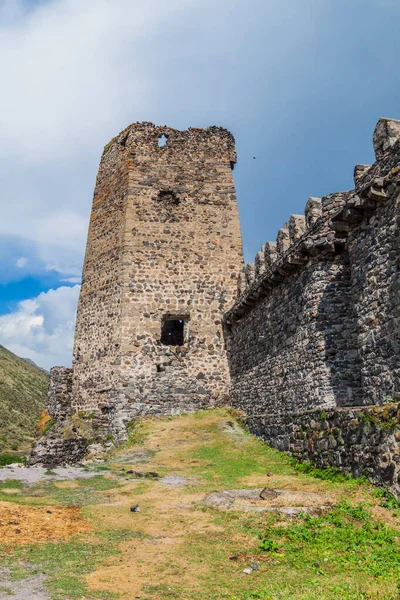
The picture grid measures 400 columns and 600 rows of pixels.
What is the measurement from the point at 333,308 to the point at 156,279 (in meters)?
8.07

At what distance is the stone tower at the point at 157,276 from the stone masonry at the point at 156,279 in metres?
0.04

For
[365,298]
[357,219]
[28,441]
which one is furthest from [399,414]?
[28,441]

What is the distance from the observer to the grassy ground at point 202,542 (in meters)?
3.96

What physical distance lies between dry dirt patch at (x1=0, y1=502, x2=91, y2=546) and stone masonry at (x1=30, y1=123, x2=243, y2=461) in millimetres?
8550

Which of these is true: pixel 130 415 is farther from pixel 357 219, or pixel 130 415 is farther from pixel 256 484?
pixel 357 219

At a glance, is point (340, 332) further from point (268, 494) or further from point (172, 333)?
point (172, 333)

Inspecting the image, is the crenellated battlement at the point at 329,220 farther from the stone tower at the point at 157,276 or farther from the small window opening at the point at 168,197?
the small window opening at the point at 168,197

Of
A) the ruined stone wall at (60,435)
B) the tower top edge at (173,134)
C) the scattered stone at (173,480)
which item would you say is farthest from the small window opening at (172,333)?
the scattered stone at (173,480)

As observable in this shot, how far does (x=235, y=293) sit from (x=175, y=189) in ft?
15.3

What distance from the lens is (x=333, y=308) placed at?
10.2 m

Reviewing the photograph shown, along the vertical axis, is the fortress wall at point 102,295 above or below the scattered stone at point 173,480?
above

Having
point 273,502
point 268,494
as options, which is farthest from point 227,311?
point 273,502

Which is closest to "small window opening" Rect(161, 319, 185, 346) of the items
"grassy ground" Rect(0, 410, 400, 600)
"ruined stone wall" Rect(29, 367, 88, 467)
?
"ruined stone wall" Rect(29, 367, 88, 467)

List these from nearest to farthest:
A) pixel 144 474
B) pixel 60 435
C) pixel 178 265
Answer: pixel 144 474
pixel 60 435
pixel 178 265
